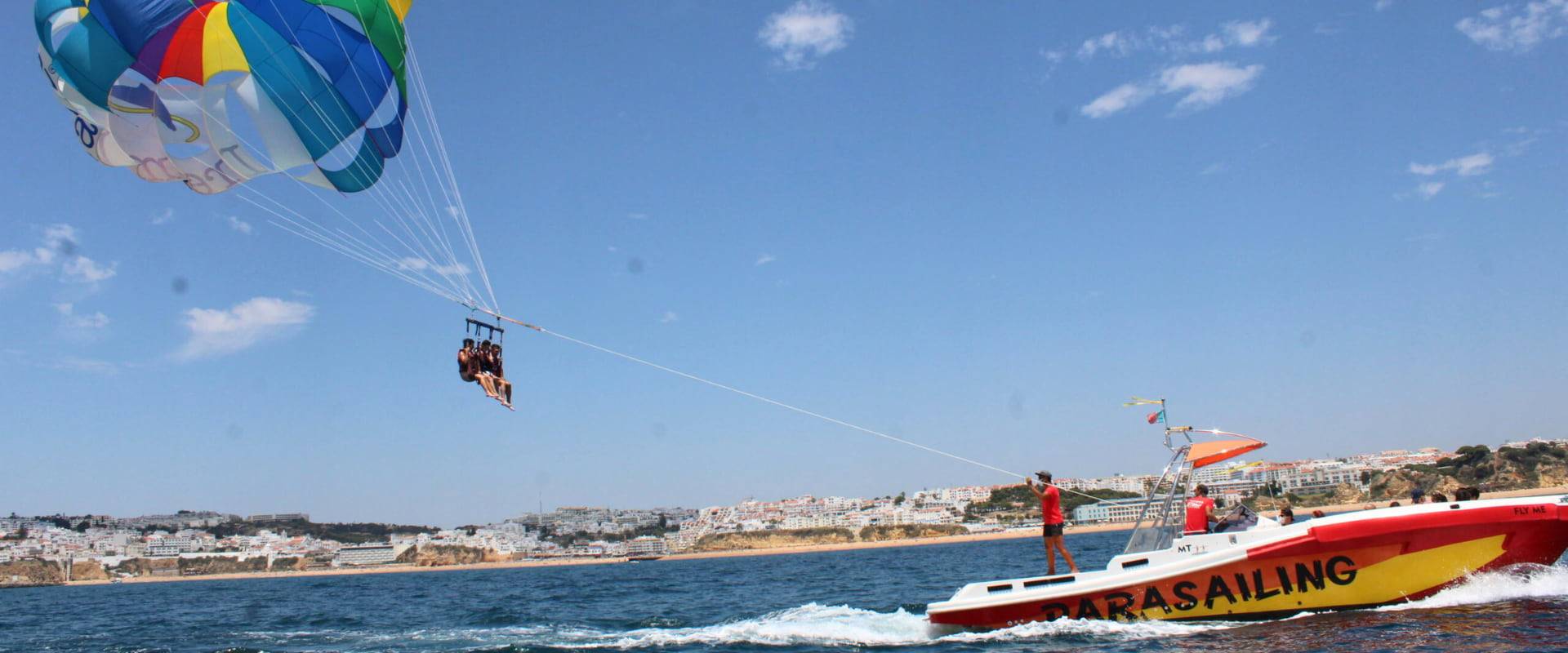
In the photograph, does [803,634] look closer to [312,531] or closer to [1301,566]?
[1301,566]

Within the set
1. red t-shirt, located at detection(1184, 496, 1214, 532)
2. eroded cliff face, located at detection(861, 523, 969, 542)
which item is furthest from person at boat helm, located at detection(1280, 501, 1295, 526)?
eroded cliff face, located at detection(861, 523, 969, 542)

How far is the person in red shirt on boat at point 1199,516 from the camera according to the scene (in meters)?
12.1

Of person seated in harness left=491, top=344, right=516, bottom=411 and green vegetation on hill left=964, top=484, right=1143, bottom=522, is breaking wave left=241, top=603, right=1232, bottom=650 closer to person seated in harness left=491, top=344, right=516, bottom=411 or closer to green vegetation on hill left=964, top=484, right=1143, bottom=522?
person seated in harness left=491, top=344, right=516, bottom=411

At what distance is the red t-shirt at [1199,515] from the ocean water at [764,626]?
128 centimetres

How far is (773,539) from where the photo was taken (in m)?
136

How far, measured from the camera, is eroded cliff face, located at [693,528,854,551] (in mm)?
132625

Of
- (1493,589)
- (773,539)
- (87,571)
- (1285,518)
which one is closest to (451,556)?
(87,571)

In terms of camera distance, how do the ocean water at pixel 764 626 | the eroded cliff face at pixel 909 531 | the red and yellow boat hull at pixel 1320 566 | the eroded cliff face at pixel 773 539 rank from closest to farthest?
the ocean water at pixel 764 626
the red and yellow boat hull at pixel 1320 566
the eroded cliff face at pixel 909 531
the eroded cliff face at pixel 773 539

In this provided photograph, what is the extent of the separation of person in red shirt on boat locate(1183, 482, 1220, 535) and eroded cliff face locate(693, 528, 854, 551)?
121 metres

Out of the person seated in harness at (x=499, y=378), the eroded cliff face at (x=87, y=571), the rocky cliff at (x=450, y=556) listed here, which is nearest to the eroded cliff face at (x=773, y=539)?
the rocky cliff at (x=450, y=556)

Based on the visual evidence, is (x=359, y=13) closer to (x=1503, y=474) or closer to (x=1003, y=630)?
(x=1003, y=630)

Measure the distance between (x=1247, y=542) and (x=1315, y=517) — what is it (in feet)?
3.15

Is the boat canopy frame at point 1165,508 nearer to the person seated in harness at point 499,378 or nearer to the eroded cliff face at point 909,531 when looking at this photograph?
the person seated in harness at point 499,378

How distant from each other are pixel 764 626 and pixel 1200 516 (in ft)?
20.5
